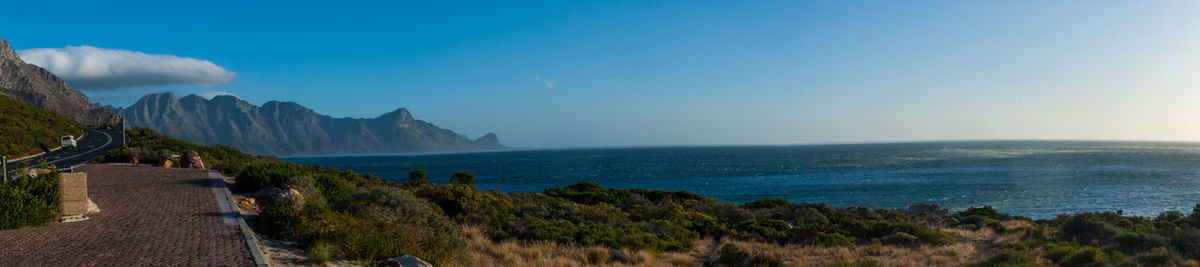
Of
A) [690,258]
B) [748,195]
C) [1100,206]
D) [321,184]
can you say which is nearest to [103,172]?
[321,184]

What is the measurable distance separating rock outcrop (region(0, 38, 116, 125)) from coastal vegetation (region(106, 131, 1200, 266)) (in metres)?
110

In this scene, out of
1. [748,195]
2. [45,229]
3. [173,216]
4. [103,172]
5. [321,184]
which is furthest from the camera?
[748,195]

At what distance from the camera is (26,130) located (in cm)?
4197

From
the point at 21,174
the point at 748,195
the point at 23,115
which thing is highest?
the point at 23,115

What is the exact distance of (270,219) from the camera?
1018 centimetres

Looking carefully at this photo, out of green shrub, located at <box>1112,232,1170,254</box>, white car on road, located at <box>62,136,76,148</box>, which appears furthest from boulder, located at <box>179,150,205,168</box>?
green shrub, located at <box>1112,232,1170,254</box>

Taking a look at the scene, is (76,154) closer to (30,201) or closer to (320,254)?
(30,201)

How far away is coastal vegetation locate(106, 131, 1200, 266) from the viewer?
32.1 ft

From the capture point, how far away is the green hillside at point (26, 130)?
34.9 metres

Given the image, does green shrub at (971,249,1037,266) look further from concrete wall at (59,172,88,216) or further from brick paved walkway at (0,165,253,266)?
concrete wall at (59,172,88,216)

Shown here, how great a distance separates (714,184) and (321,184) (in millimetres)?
48582

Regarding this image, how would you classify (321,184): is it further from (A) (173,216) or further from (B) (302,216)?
(B) (302,216)

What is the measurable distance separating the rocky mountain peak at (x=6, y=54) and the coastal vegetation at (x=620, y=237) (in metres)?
128

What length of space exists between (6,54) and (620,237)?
462ft
